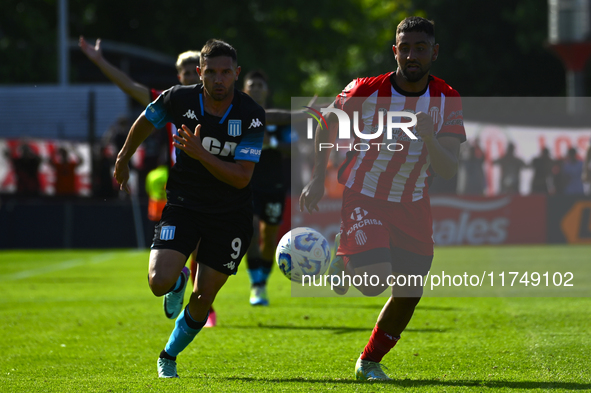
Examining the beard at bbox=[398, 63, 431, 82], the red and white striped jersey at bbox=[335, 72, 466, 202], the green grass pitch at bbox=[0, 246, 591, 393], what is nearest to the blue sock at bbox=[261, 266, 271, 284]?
the green grass pitch at bbox=[0, 246, 591, 393]

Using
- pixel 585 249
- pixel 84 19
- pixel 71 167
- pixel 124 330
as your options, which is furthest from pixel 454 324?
pixel 84 19

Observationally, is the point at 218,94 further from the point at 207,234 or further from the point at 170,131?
the point at 170,131

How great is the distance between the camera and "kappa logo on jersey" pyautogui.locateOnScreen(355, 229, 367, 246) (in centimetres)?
530

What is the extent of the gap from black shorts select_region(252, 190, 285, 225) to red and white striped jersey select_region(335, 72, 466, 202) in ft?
13.0

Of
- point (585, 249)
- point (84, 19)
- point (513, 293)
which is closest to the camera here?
point (513, 293)

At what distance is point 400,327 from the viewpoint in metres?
5.46

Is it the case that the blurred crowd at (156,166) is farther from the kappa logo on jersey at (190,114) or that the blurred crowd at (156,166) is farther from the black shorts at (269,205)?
the kappa logo on jersey at (190,114)

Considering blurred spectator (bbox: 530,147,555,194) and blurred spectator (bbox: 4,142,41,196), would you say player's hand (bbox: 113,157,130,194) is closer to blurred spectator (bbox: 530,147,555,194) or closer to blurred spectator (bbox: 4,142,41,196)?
blurred spectator (bbox: 4,142,41,196)

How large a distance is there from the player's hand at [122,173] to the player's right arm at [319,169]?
3.92 ft

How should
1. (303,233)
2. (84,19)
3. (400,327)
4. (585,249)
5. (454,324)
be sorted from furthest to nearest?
(84,19) < (585,249) < (454,324) < (303,233) < (400,327)

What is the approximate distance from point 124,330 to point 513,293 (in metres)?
4.94

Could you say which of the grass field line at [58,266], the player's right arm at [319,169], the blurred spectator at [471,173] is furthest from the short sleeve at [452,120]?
the blurred spectator at [471,173]

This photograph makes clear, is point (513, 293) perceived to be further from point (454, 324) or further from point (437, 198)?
point (437, 198)

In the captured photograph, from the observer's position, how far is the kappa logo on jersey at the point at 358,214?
5430 mm
